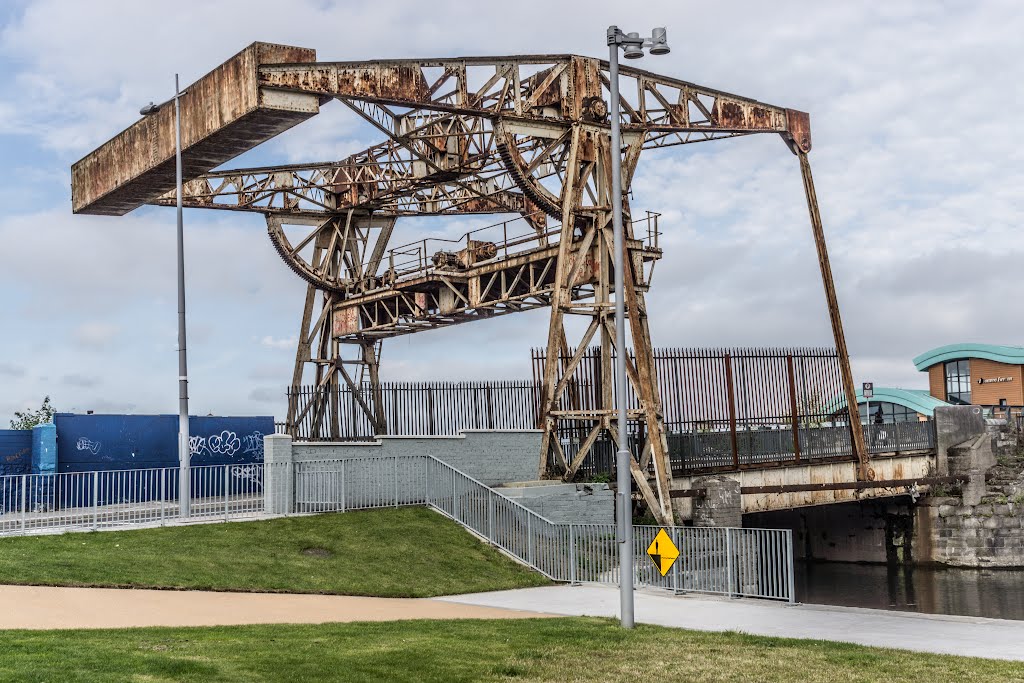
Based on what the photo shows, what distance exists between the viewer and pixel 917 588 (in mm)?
38344

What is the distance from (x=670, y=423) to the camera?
3434cm

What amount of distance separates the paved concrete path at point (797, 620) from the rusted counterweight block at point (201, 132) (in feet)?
33.5

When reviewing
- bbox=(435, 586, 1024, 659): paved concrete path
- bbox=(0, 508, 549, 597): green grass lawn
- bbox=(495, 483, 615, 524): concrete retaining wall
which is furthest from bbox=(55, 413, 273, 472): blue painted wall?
bbox=(435, 586, 1024, 659): paved concrete path

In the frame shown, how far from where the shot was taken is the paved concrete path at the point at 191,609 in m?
16.3

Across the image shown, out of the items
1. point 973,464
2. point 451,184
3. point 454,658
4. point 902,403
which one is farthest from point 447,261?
point 902,403

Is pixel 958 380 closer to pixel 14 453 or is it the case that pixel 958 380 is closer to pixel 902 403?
pixel 902 403

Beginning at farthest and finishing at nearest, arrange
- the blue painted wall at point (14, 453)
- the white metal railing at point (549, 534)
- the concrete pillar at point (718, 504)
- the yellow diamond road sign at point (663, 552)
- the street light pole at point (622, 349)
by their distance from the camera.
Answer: the blue painted wall at point (14, 453), the concrete pillar at point (718, 504), the white metal railing at point (549, 534), the yellow diamond road sign at point (663, 552), the street light pole at point (622, 349)

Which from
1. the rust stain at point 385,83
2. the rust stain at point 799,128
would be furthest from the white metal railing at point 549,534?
the rust stain at point 799,128

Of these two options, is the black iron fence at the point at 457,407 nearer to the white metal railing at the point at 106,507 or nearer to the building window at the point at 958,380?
the white metal railing at the point at 106,507

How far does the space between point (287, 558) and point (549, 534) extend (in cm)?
624

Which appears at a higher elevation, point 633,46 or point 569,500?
point 633,46

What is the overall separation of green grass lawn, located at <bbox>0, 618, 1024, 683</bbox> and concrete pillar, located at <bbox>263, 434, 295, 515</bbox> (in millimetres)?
11555

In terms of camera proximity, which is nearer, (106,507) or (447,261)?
(106,507)

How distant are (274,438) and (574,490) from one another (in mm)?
8205
